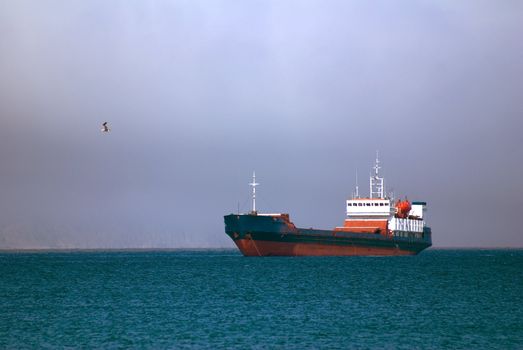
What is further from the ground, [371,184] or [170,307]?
[371,184]

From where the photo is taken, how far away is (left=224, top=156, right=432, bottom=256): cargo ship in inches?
4931

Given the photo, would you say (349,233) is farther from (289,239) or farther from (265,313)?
(265,313)

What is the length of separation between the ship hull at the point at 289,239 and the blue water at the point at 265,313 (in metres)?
35.8

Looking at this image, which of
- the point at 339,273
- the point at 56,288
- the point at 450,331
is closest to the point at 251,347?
the point at 450,331

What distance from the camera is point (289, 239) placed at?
12750 cm

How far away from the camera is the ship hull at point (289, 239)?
408 feet

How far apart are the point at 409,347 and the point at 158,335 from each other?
12.8 m

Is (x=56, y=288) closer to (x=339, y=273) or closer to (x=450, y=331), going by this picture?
(x=339, y=273)

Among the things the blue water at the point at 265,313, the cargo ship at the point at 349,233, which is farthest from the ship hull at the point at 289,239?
the blue water at the point at 265,313

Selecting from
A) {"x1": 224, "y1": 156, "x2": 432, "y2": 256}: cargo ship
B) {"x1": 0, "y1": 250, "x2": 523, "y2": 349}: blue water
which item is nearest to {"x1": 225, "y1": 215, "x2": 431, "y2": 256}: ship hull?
{"x1": 224, "y1": 156, "x2": 432, "y2": 256}: cargo ship

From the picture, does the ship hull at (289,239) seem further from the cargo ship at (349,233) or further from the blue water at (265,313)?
the blue water at (265,313)

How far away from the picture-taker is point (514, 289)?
7725 centimetres

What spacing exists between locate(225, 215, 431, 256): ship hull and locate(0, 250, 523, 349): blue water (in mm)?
35822

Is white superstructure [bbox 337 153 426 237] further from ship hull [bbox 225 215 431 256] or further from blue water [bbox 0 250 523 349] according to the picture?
blue water [bbox 0 250 523 349]
